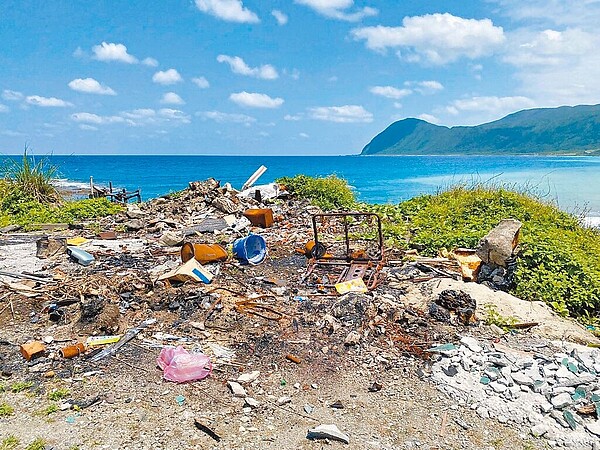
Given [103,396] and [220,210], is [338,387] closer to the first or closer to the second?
[103,396]

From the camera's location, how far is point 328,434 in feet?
9.54

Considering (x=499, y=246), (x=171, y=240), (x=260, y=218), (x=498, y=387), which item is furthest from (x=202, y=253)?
(x=498, y=387)

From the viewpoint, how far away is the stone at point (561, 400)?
10.2 feet

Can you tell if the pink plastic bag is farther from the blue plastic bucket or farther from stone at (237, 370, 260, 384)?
the blue plastic bucket

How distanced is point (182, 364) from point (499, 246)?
13.7ft

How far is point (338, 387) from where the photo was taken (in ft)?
11.5

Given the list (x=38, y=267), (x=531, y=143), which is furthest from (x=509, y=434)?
(x=531, y=143)

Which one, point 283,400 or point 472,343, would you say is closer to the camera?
point 283,400

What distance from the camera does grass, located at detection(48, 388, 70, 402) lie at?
10.9 ft

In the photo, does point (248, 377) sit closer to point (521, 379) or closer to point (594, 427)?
point (521, 379)

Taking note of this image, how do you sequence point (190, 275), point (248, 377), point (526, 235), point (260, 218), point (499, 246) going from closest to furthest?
point (248, 377) → point (190, 275) → point (499, 246) → point (526, 235) → point (260, 218)

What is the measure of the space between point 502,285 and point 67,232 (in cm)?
840

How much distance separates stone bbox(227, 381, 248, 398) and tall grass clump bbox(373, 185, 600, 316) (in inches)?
145

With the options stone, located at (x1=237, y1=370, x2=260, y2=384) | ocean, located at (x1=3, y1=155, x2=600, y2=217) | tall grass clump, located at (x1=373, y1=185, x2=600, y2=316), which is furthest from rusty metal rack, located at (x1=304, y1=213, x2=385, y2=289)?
ocean, located at (x1=3, y1=155, x2=600, y2=217)
